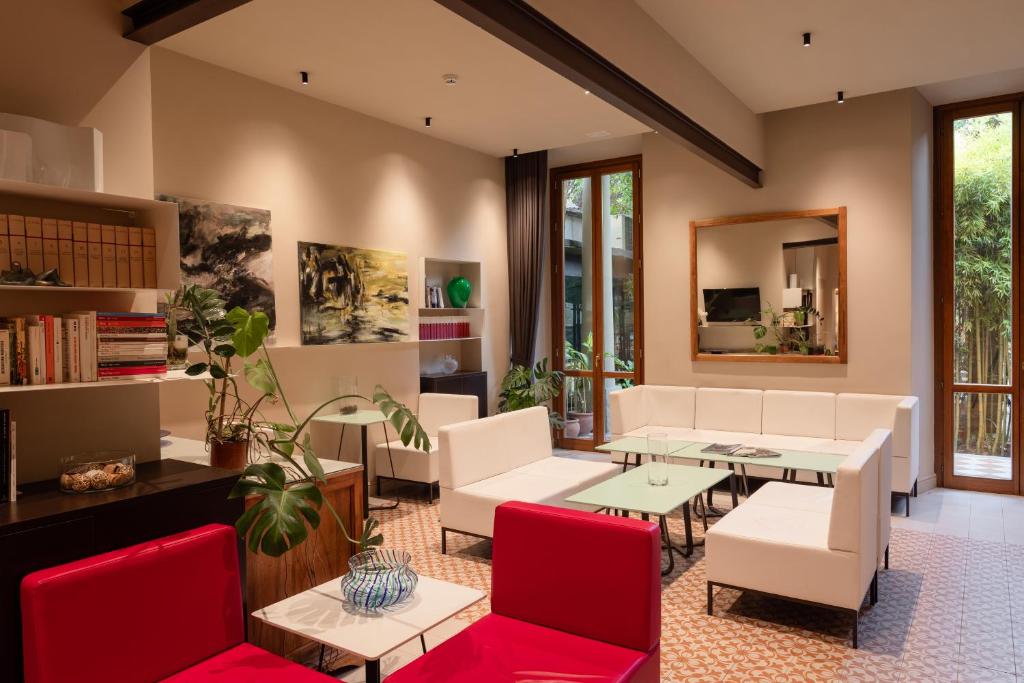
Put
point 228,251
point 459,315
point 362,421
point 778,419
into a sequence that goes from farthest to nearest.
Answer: point 459,315
point 778,419
point 362,421
point 228,251

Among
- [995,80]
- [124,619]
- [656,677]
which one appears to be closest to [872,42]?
[995,80]

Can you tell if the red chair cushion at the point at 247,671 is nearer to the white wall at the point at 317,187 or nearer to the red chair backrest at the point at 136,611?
the red chair backrest at the point at 136,611

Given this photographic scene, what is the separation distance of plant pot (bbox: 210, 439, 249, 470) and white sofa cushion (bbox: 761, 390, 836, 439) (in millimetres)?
4666

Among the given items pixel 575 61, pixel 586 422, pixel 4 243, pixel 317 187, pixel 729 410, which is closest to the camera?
pixel 4 243

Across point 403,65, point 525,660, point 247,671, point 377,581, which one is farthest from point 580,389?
point 247,671

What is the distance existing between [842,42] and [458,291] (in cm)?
394

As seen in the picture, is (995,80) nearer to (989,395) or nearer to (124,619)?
(989,395)

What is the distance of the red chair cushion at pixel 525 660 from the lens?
2.11m

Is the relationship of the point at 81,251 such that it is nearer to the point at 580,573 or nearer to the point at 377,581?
the point at 377,581

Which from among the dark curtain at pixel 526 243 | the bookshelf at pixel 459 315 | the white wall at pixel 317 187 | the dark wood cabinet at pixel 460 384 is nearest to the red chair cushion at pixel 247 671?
the white wall at pixel 317 187

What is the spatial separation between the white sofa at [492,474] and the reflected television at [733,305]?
225cm

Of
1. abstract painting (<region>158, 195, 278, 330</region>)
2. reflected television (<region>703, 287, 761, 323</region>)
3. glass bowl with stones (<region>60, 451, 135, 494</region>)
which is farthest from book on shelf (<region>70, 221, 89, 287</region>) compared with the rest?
reflected television (<region>703, 287, 761, 323</region>)

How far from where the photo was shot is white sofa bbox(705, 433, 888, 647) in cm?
324

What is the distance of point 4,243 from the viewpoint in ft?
7.59
